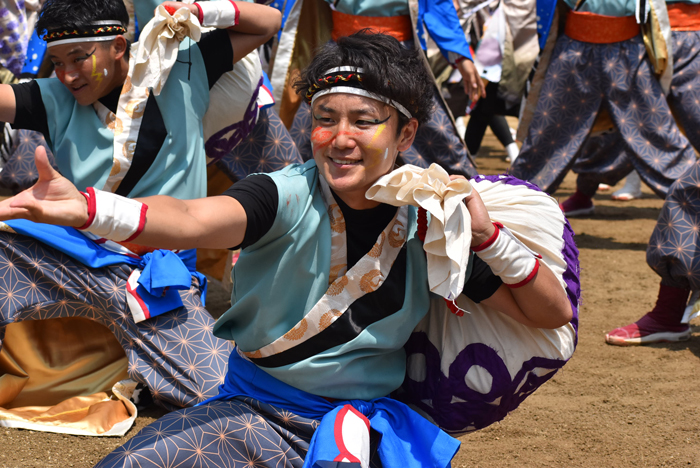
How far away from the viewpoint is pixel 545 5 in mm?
4582

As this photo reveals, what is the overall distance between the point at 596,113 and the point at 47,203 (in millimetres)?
3880

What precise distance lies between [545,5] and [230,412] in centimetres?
367

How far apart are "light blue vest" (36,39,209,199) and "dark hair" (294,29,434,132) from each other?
36.4 inches

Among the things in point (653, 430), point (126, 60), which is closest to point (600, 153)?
point (653, 430)

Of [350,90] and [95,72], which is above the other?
[350,90]

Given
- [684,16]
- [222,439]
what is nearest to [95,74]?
[222,439]

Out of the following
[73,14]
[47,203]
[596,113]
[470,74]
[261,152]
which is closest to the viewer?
[47,203]

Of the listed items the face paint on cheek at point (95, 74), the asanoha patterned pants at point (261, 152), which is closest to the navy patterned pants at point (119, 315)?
the face paint on cheek at point (95, 74)

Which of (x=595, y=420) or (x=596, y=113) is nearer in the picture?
(x=595, y=420)

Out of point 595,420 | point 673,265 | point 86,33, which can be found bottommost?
point 595,420

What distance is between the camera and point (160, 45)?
2.54 m

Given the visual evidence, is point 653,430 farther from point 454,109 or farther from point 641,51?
point 454,109

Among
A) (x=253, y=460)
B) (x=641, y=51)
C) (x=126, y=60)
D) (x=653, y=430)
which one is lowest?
Result: (x=653, y=430)

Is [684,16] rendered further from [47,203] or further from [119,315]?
[47,203]
